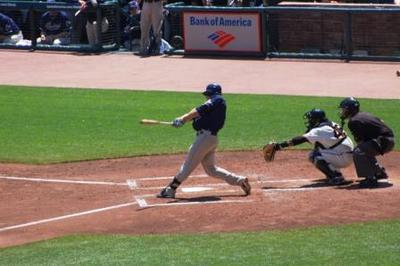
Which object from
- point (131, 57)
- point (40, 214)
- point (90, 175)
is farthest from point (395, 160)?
point (131, 57)

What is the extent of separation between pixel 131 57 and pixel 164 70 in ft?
7.07

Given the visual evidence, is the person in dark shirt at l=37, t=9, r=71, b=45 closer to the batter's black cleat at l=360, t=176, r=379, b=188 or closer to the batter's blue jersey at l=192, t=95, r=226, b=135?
the batter's blue jersey at l=192, t=95, r=226, b=135

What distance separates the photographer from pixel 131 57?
28.0m

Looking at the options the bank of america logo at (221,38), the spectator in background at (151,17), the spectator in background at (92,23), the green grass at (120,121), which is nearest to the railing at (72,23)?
the spectator in background at (92,23)

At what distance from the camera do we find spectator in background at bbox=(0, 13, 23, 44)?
2916 cm

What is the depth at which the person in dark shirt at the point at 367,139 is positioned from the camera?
1443 centimetres

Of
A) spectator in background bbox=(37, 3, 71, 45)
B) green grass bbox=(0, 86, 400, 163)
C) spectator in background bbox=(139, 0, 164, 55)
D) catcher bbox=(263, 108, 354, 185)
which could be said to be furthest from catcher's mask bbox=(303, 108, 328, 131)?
spectator in background bbox=(37, 3, 71, 45)

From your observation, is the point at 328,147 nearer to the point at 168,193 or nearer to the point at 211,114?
the point at 211,114

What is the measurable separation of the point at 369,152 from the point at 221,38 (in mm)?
13062

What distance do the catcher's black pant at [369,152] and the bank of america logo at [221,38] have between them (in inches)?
504

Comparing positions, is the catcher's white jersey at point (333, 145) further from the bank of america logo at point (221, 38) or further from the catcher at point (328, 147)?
the bank of america logo at point (221, 38)

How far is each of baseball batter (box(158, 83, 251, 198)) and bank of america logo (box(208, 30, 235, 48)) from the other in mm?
13031

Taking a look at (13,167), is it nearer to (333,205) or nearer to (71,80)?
(333,205)

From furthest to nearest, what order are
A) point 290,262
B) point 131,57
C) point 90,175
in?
point 131,57 < point 90,175 < point 290,262
